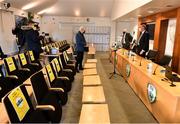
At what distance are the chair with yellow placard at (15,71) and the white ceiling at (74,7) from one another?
16.1ft

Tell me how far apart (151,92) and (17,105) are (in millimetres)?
2151

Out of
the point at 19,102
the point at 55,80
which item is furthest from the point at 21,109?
the point at 55,80

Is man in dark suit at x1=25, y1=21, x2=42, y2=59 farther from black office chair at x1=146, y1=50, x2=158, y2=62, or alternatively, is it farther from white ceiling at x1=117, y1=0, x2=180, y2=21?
black office chair at x1=146, y1=50, x2=158, y2=62

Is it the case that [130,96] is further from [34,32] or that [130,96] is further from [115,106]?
[34,32]

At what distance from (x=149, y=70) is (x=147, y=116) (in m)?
0.84

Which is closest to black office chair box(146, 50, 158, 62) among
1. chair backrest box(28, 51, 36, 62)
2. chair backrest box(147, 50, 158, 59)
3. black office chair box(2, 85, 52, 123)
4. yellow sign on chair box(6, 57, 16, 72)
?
chair backrest box(147, 50, 158, 59)

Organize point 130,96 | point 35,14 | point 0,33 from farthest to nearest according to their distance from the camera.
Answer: point 35,14, point 0,33, point 130,96

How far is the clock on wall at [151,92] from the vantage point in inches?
111

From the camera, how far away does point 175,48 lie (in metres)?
4.77

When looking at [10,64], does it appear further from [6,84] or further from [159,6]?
[159,6]

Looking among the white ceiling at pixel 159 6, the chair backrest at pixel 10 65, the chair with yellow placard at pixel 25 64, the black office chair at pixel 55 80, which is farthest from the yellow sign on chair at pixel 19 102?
the white ceiling at pixel 159 6

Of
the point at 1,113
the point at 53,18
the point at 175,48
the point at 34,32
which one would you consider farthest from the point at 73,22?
the point at 1,113

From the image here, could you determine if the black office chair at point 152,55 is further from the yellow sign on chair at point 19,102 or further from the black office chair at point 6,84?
the yellow sign on chair at point 19,102

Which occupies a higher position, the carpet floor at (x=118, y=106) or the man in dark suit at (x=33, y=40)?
the man in dark suit at (x=33, y=40)
